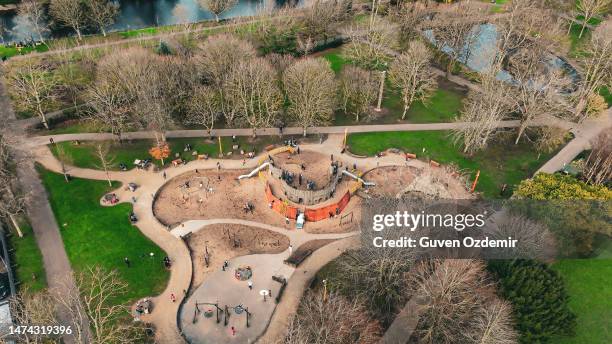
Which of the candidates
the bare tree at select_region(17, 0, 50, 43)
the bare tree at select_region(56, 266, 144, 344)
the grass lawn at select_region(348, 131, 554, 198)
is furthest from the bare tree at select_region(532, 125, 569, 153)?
A: the bare tree at select_region(17, 0, 50, 43)

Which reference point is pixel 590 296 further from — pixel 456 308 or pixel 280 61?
pixel 280 61

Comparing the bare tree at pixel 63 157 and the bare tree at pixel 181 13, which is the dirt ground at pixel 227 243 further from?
the bare tree at pixel 181 13

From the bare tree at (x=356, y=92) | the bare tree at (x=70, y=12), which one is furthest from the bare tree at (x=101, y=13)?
the bare tree at (x=356, y=92)

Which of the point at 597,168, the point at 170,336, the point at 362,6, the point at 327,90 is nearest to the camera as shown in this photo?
the point at 170,336

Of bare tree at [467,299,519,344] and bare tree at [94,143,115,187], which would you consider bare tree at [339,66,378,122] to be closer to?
bare tree at [94,143,115,187]

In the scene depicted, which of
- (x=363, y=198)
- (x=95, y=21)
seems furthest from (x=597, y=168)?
(x=95, y=21)

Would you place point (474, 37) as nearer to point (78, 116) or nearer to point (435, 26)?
point (435, 26)
